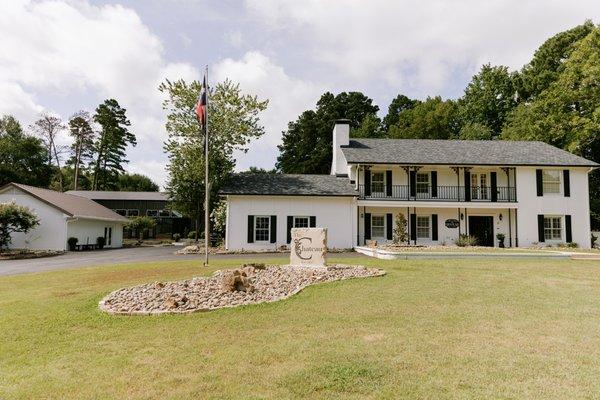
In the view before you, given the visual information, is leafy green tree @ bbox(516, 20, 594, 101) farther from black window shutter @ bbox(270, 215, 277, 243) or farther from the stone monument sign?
the stone monument sign

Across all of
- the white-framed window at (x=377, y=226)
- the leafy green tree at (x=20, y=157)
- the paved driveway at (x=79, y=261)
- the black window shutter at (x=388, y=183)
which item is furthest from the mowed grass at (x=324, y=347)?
the leafy green tree at (x=20, y=157)

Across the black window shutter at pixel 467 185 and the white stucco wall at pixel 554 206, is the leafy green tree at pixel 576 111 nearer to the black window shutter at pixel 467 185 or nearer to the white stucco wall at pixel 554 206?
the white stucco wall at pixel 554 206

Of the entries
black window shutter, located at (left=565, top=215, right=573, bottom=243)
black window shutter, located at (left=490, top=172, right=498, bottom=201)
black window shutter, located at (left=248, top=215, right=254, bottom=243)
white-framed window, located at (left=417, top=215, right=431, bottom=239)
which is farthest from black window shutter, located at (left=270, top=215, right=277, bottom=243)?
black window shutter, located at (left=565, top=215, right=573, bottom=243)

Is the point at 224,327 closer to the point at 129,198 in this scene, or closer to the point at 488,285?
the point at 488,285

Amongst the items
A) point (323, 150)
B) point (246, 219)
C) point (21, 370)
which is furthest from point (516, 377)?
point (323, 150)

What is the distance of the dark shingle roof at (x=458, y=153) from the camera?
26.1 m

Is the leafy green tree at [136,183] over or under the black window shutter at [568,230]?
over

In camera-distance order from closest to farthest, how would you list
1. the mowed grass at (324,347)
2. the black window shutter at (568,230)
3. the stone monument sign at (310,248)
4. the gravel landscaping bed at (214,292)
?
the mowed grass at (324,347) < the gravel landscaping bed at (214,292) < the stone monument sign at (310,248) < the black window shutter at (568,230)

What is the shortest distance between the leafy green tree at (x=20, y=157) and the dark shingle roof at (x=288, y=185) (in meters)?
34.2

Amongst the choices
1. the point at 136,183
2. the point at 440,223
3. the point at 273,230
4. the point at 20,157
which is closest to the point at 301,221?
the point at 273,230

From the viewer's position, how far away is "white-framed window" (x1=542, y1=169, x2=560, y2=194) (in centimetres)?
2616

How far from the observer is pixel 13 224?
25250mm

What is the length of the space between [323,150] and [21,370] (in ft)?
153

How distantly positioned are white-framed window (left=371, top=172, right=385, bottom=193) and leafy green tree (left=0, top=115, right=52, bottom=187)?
140 ft
